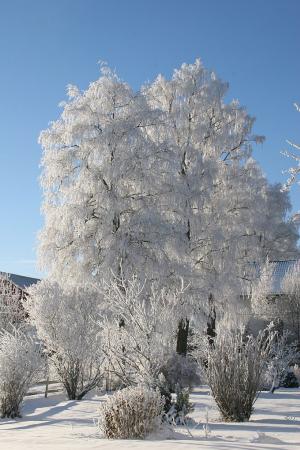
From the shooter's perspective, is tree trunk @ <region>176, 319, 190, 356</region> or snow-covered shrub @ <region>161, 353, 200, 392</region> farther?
tree trunk @ <region>176, 319, 190, 356</region>

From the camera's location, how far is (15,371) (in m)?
14.6

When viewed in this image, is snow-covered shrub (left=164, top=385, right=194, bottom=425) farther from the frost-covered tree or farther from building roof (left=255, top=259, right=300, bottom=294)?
building roof (left=255, top=259, right=300, bottom=294)

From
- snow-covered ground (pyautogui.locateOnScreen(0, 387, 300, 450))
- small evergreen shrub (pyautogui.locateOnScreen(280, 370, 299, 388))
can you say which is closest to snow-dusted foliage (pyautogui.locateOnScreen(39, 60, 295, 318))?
small evergreen shrub (pyautogui.locateOnScreen(280, 370, 299, 388))

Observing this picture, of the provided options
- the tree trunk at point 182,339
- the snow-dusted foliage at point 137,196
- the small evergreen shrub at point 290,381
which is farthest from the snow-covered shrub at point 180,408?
the small evergreen shrub at point 290,381

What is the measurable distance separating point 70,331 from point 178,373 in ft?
21.4

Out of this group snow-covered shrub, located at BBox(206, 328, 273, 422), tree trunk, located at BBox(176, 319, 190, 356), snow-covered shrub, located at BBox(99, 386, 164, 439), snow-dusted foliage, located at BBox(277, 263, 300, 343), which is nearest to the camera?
snow-covered shrub, located at BBox(99, 386, 164, 439)

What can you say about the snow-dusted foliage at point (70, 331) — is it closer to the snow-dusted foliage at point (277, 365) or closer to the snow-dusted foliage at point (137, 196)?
the snow-dusted foliage at point (137, 196)

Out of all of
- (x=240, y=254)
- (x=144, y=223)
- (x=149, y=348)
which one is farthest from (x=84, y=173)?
(x=149, y=348)

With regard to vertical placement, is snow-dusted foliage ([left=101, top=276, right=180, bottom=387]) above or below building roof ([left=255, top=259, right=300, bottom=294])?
below

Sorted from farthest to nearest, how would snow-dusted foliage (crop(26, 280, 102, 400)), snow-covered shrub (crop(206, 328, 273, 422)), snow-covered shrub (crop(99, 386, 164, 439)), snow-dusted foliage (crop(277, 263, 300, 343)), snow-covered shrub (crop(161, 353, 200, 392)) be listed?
snow-dusted foliage (crop(277, 263, 300, 343))
snow-dusted foliage (crop(26, 280, 102, 400))
snow-covered shrub (crop(161, 353, 200, 392))
snow-covered shrub (crop(206, 328, 273, 422))
snow-covered shrub (crop(99, 386, 164, 439))

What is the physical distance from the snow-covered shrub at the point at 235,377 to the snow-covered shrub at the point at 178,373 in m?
0.60

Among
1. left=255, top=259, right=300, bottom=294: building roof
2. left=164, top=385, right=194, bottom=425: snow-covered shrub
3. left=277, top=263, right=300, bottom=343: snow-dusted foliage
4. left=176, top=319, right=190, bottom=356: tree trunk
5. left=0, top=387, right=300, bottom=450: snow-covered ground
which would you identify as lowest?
left=0, top=387, right=300, bottom=450: snow-covered ground

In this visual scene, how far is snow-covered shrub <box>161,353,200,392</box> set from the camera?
1098 centimetres

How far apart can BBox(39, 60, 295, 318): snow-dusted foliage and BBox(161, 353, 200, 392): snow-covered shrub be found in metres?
7.21
